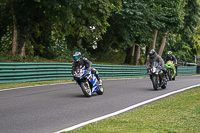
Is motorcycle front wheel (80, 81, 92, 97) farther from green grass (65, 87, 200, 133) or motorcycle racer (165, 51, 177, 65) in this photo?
→ motorcycle racer (165, 51, 177, 65)

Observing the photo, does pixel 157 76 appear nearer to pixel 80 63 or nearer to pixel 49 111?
pixel 80 63

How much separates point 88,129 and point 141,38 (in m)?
26.1

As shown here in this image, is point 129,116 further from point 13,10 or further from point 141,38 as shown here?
point 141,38

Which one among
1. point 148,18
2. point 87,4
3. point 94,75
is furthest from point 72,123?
point 148,18

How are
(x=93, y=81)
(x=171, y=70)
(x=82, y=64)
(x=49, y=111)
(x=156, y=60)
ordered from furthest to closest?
1. (x=171, y=70)
2. (x=156, y=60)
3. (x=93, y=81)
4. (x=82, y=64)
5. (x=49, y=111)

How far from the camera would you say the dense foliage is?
22297mm

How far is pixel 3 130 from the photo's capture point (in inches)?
239

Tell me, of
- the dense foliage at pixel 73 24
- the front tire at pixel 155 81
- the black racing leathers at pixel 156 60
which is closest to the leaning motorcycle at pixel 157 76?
the front tire at pixel 155 81

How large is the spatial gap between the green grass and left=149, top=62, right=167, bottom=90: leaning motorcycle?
16.6 ft

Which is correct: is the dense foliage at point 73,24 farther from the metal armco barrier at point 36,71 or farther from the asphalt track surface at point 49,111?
the asphalt track surface at point 49,111

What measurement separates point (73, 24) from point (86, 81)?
1557cm

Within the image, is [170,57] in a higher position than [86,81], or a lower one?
higher

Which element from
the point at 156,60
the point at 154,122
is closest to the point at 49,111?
the point at 154,122

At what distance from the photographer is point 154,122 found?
21.3 ft
